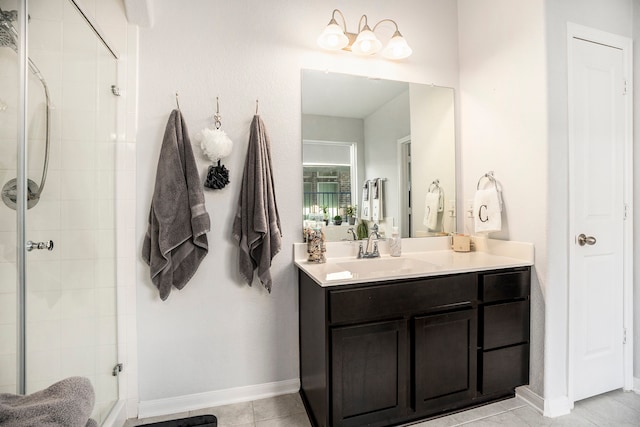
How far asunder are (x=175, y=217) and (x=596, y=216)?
7.99ft

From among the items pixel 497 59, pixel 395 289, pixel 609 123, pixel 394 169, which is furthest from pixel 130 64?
pixel 609 123

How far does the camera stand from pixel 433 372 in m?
1.60

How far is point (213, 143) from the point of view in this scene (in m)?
1.70

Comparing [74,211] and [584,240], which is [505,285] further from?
[74,211]

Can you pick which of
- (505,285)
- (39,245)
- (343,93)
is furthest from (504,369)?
(39,245)

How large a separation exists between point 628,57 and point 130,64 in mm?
2994

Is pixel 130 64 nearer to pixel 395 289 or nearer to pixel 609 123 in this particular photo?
pixel 395 289

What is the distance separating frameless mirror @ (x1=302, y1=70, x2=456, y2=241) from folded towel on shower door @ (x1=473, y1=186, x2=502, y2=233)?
0.27 metres

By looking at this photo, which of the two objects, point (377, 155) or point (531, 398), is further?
point (377, 155)

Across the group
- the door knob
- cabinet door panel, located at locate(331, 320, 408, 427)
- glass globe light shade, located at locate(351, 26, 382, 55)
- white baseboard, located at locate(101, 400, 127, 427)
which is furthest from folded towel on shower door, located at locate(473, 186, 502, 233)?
white baseboard, located at locate(101, 400, 127, 427)

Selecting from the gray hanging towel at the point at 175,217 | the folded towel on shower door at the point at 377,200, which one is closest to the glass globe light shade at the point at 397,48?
the folded towel on shower door at the point at 377,200

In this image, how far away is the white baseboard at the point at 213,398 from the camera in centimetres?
173

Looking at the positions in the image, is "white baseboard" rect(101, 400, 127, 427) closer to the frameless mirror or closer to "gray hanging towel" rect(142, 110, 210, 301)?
"gray hanging towel" rect(142, 110, 210, 301)

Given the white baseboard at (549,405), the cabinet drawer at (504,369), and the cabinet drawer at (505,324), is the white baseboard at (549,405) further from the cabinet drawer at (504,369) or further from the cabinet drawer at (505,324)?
the cabinet drawer at (505,324)
